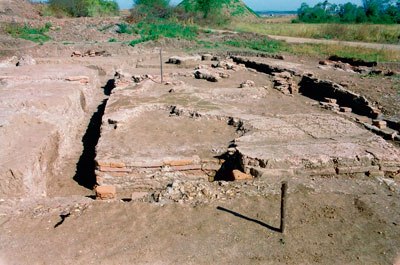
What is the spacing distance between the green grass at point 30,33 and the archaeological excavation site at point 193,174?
8042 mm

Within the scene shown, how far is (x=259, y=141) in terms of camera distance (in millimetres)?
5309

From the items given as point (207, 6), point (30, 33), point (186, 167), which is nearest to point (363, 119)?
point (186, 167)

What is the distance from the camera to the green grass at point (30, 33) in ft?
53.1

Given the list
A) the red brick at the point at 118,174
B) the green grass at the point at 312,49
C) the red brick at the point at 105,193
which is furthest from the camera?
the green grass at the point at 312,49

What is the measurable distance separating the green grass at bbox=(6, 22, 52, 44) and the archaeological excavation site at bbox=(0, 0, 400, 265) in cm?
804

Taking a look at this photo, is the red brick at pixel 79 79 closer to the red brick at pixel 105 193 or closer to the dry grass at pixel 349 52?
the red brick at pixel 105 193

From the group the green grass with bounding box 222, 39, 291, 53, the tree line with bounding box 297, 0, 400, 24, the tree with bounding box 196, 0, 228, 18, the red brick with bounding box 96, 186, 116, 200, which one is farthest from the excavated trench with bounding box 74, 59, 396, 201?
the tree line with bounding box 297, 0, 400, 24

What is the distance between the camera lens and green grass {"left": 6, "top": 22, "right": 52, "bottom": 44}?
16.2 metres

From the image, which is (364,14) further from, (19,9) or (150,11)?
(19,9)

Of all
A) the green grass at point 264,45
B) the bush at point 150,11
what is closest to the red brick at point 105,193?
the green grass at point 264,45

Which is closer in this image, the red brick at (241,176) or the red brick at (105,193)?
the red brick at (105,193)

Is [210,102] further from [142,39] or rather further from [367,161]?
[142,39]

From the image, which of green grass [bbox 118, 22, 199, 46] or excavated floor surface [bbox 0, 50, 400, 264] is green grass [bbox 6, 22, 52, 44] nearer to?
green grass [bbox 118, 22, 199, 46]

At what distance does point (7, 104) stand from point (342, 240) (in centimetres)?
664
